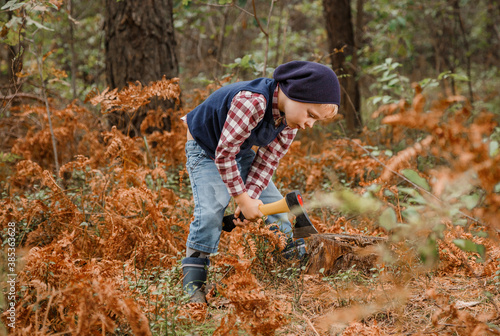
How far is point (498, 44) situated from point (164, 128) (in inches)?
393

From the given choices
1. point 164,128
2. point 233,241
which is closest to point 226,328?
point 233,241

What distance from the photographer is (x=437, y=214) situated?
1397mm

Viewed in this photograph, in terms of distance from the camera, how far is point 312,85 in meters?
2.36

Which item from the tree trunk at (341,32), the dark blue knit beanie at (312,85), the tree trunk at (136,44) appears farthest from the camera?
the tree trunk at (341,32)

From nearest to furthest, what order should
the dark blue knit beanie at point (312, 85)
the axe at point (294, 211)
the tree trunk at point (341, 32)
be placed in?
the dark blue knit beanie at point (312, 85) < the axe at point (294, 211) < the tree trunk at point (341, 32)

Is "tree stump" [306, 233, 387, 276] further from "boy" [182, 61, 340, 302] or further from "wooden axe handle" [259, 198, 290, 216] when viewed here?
"wooden axe handle" [259, 198, 290, 216]

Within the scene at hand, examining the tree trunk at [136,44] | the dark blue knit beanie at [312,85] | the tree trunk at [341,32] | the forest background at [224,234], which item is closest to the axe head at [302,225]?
the forest background at [224,234]

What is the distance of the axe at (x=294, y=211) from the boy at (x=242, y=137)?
8 cm

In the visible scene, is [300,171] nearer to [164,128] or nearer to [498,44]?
[164,128]

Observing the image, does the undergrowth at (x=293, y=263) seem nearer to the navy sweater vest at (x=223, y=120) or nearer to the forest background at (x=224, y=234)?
the forest background at (x=224, y=234)

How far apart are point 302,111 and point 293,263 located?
988 millimetres

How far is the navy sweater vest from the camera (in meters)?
2.62

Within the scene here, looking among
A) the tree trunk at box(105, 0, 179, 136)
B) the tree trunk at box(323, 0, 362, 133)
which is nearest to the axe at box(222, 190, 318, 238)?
the tree trunk at box(105, 0, 179, 136)

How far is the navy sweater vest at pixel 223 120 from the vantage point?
2617 mm
